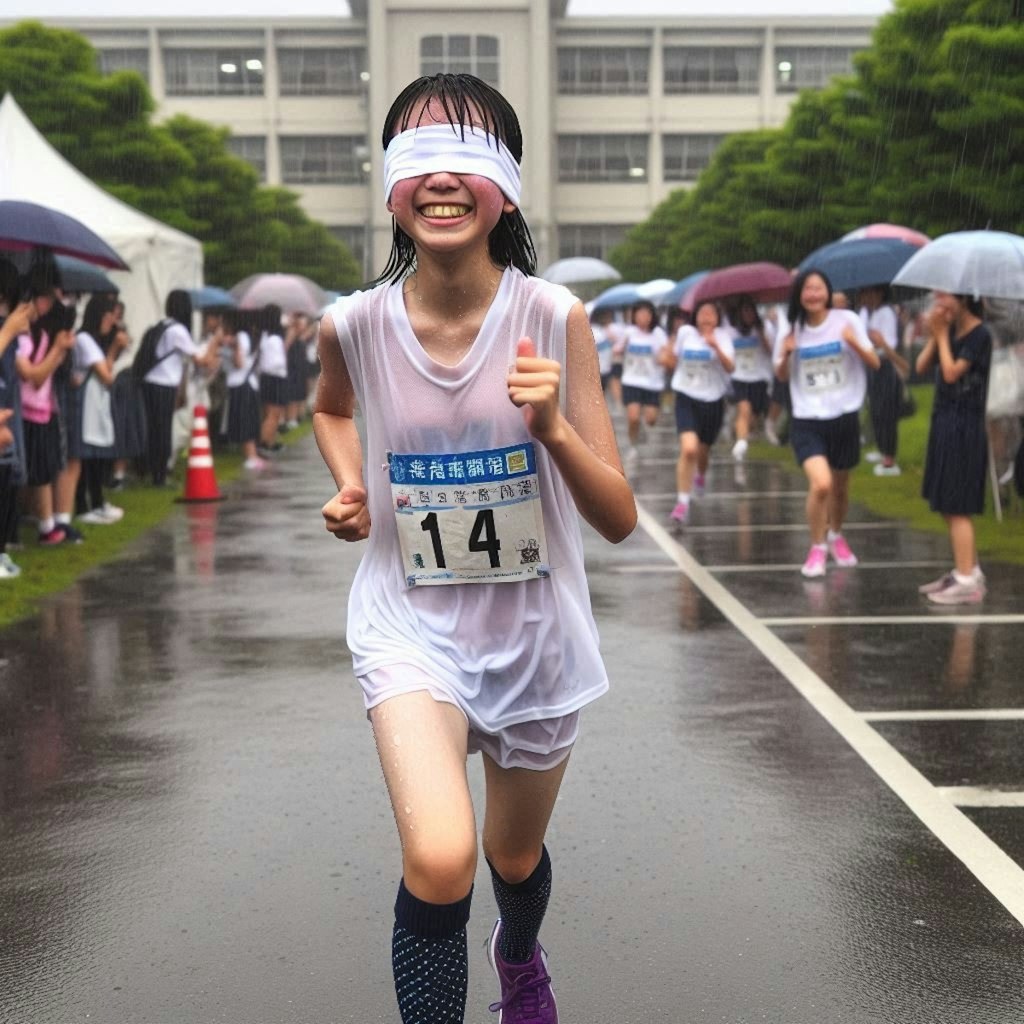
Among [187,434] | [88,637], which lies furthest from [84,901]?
[187,434]

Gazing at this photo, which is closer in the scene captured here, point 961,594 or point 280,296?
point 961,594

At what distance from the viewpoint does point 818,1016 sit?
145 inches

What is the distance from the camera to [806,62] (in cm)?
8181

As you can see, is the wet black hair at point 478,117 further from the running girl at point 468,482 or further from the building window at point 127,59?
the building window at point 127,59

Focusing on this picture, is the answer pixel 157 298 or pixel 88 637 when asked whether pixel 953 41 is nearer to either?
pixel 157 298

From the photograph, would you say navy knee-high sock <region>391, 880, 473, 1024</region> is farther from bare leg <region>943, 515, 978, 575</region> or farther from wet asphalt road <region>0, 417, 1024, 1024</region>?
bare leg <region>943, 515, 978, 575</region>

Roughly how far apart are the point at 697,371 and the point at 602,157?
6976 centimetres

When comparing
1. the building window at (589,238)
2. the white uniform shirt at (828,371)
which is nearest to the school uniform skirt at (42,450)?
the white uniform shirt at (828,371)

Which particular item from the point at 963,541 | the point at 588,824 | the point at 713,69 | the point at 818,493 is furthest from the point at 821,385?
the point at 713,69

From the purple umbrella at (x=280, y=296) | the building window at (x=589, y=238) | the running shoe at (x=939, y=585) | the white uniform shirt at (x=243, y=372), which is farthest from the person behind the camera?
the building window at (x=589, y=238)

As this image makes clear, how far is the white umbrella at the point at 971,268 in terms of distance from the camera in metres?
9.23

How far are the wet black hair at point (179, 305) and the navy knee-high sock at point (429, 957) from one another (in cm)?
1455

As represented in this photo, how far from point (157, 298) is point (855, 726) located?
44.9ft

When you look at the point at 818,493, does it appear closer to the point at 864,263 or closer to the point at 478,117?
the point at 864,263
